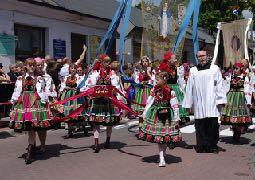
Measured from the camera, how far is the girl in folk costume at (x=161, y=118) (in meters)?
7.42

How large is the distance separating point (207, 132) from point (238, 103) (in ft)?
5.00

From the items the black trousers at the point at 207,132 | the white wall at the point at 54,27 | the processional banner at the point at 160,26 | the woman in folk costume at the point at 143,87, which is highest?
the white wall at the point at 54,27

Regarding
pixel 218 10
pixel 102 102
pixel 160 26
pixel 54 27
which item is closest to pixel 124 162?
pixel 102 102

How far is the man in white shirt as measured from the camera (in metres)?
8.70

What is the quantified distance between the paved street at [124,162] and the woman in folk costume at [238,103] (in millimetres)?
494

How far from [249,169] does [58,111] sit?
3.93m

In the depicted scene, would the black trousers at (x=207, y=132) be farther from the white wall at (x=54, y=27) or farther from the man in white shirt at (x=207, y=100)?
the white wall at (x=54, y=27)

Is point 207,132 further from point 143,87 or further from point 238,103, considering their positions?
point 143,87

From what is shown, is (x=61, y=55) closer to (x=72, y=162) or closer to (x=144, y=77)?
(x=144, y=77)


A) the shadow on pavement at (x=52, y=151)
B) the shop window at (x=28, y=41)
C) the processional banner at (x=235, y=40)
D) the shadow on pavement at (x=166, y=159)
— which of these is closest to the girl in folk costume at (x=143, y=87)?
the shadow on pavement at (x=52, y=151)

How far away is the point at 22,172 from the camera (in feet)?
23.4

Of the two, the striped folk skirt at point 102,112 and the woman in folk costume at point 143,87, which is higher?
the woman in folk costume at point 143,87

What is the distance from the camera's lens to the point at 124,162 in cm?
782

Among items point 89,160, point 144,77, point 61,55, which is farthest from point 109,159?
point 61,55
